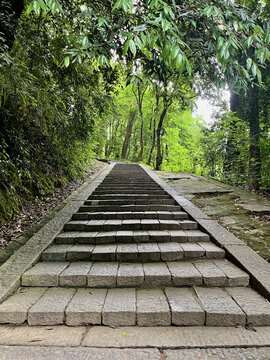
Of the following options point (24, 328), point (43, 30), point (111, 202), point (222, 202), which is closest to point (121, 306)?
point (24, 328)

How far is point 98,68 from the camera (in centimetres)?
448

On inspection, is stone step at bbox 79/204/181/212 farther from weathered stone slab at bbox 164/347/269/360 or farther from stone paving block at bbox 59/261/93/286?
weathered stone slab at bbox 164/347/269/360

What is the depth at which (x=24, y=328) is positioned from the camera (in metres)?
1.62

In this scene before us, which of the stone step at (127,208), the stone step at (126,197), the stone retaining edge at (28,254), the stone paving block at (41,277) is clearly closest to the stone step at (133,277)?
the stone paving block at (41,277)

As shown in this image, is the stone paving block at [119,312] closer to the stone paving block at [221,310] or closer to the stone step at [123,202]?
the stone paving block at [221,310]

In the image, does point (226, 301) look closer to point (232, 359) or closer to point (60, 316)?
point (232, 359)

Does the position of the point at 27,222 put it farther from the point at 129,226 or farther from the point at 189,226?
the point at 189,226

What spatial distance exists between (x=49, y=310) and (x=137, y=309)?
726mm

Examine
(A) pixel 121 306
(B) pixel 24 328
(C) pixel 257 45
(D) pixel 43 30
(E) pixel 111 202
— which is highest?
(D) pixel 43 30

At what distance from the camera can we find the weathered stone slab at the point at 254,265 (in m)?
1.91

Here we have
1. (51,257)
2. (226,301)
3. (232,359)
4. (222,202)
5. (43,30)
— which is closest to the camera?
(232,359)

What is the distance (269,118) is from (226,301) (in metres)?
5.00

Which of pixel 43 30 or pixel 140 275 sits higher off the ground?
pixel 43 30

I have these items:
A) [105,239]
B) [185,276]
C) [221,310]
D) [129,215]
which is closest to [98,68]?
[129,215]
